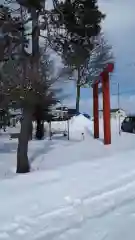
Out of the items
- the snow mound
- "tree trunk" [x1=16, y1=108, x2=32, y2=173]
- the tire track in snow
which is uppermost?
the snow mound

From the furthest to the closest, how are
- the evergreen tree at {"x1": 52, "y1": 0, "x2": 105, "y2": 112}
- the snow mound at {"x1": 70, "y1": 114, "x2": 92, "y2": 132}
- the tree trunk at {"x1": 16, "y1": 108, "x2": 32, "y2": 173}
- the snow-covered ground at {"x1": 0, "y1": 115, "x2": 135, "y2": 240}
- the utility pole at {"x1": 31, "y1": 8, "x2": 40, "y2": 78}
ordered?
1. the snow mound at {"x1": 70, "y1": 114, "x2": 92, "y2": 132}
2. the evergreen tree at {"x1": 52, "y1": 0, "x2": 105, "y2": 112}
3. the tree trunk at {"x1": 16, "y1": 108, "x2": 32, "y2": 173}
4. the utility pole at {"x1": 31, "y1": 8, "x2": 40, "y2": 78}
5. the snow-covered ground at {"x1": 0, "y1": 115, "x2": 135, "y2": 240}

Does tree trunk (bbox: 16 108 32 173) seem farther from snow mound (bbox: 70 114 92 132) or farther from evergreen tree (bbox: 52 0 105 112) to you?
snow mound (bbox: 70 114 92 132)

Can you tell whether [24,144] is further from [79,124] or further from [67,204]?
[79,124]

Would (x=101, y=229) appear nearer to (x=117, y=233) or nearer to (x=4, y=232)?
(x=117, y=233)

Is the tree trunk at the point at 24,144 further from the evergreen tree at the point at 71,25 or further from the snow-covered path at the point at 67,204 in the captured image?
the evergreen tree at the point at 71,25

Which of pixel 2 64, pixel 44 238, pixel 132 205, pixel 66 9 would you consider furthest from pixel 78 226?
pixel 66 9

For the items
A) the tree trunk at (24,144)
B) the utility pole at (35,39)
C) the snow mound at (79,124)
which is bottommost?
the tree trunk at (24,144)

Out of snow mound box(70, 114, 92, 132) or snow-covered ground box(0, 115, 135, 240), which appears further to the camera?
snow mound box(70, 114, 92, 132)

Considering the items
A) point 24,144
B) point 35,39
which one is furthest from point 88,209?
point 35,39

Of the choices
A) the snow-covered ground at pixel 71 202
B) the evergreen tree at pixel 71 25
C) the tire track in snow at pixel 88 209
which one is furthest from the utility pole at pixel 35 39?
the tire track in snow at pixel 88 209

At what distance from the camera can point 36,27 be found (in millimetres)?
11648

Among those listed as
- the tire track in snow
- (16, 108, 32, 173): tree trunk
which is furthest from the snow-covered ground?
(16, 108, 32, 173): tree trunk

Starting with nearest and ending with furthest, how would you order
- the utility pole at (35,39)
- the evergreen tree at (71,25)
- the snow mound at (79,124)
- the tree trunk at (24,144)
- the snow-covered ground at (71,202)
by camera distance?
the snow-covered ground at (71,202), the utility pole at (35,39), the tree trunk at (24,144), the evergreen tree at (71,25), the snow mound at (79,124)

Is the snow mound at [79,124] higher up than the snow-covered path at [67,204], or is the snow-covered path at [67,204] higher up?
the snow mound at [79,124]
